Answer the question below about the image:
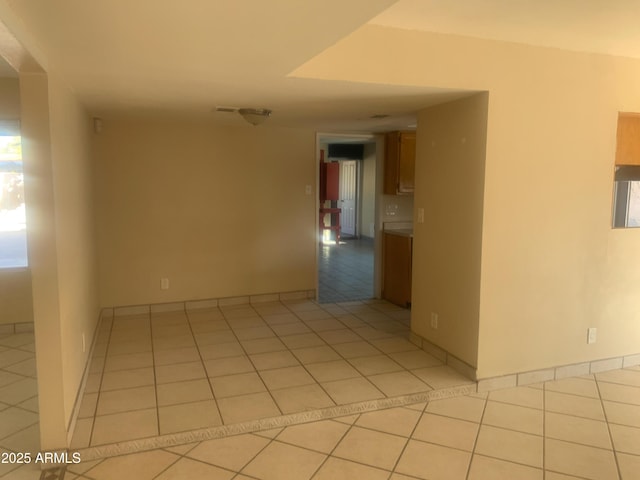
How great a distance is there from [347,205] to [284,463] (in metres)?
9.69

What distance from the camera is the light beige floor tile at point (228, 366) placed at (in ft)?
11.0

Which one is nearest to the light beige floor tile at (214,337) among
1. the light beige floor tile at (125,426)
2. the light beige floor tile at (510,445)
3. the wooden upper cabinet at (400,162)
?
the light beige floor tile at (125,426)

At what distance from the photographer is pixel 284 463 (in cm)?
236

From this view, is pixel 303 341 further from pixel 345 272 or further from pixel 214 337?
pixel 345 272

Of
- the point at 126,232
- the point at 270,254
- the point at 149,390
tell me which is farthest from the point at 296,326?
the point at 126,232

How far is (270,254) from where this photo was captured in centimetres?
527

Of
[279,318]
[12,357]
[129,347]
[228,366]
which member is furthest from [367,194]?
[12,357]

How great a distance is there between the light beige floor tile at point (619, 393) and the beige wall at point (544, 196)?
0.83ft

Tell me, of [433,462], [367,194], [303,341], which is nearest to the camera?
[433,462]

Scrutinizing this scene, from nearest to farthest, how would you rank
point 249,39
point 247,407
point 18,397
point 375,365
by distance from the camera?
point 249,39
point 247,407
point 18,397
point 375,365

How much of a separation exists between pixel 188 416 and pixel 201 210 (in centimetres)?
266

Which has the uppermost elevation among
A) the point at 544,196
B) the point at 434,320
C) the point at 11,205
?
the point at 544,196

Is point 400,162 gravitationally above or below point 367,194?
above

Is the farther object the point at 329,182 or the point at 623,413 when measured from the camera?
the point at 329,182
